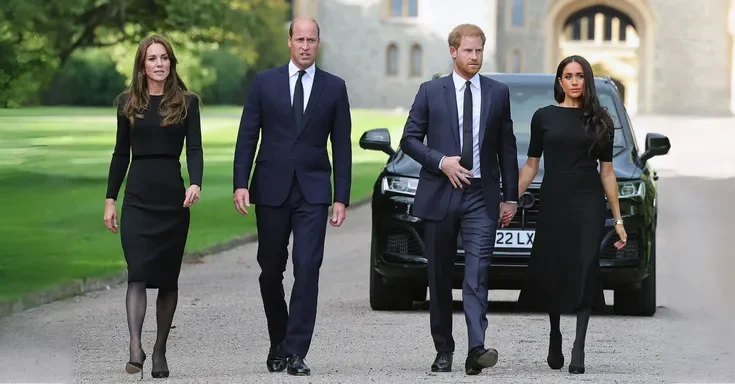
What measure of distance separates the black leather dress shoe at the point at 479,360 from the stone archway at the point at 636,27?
268ft

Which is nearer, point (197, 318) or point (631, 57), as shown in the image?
point (197, 318)

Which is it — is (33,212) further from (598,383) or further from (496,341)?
(598,383)

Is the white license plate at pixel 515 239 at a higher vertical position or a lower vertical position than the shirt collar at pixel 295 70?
lower

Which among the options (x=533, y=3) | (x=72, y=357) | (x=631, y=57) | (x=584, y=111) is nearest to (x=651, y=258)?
(x=584, y=111)

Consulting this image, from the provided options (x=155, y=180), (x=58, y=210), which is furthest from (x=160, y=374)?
(x=58, y=210)

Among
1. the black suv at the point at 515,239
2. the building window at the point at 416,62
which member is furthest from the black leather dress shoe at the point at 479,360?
the building window at the point at 416,62

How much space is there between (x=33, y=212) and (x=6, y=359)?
1315cm

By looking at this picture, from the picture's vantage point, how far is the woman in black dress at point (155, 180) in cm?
810

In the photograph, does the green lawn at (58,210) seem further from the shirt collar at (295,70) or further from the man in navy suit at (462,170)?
the man in navy suit at (462,170)

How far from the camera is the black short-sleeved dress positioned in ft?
28.3

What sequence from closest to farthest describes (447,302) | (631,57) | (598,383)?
(598,383) < (447,302) < (631,57)

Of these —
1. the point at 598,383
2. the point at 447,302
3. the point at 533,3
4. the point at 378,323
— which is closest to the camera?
the point at 598,383

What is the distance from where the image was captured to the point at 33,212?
866 inches

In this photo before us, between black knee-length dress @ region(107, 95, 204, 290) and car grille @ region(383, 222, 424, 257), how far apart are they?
125 inches
